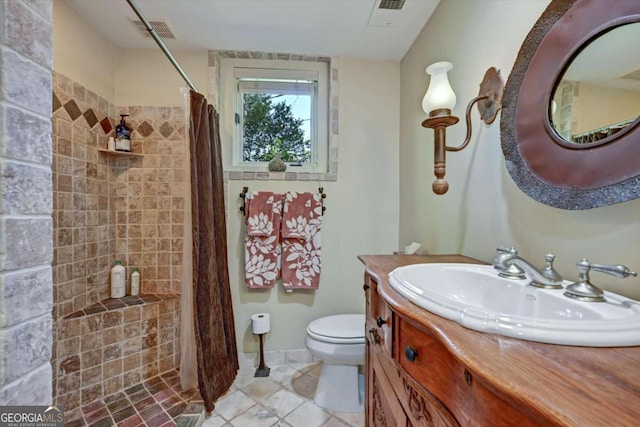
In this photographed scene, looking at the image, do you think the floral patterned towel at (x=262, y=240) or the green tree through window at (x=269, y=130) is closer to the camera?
the floral patterned towel at (x=262, y=240)

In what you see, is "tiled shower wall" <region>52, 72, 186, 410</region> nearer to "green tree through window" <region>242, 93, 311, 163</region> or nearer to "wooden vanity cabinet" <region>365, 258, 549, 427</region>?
"green tree through window" <region>242, 93, 311, 163</region>

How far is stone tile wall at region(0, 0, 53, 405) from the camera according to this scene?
17.6 inches

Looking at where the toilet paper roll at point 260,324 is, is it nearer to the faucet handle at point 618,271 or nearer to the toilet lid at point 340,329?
the toilet lid at point 340,329

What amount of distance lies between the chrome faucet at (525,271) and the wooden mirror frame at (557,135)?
0.61 feet

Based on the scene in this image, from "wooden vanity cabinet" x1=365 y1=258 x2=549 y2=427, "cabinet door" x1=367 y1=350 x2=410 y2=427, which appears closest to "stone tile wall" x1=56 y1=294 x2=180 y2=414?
"cabinet door" x1=367 y1=350 x2=410 y2=427

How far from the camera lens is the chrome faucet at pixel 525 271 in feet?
2.26

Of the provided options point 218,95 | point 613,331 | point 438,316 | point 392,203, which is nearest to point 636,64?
point 613,331

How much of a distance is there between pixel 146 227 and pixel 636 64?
96.2 inches

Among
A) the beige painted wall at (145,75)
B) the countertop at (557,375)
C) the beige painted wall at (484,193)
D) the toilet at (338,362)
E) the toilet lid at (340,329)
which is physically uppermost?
the beige painted wall at (145,75)

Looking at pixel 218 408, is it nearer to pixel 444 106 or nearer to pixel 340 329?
pixel 340 329

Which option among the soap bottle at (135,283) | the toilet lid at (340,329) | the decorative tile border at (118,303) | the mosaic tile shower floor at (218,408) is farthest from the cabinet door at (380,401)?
the soap bottle at (135,283)

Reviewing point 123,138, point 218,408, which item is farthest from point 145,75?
point 218,408

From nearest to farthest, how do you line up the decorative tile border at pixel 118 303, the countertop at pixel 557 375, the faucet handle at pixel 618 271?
the countertop at pixel 557 375
the faucet handle at pixel 618 271
the decorative tile border at pixel 118 303

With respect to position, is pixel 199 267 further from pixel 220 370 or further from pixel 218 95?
pixel 218 95
